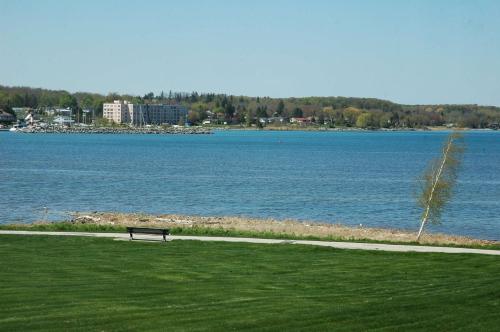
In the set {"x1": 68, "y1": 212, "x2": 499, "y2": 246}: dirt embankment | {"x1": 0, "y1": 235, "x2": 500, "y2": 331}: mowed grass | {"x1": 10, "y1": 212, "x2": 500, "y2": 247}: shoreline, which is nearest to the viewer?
{"x1": 0, "y1": 235, "x2": 500, "y2": 331}: mowed grass

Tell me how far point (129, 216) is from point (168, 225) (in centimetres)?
642

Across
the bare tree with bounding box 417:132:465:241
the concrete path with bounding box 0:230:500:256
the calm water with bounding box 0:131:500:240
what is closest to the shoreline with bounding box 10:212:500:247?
the bare tree with bounding box 417:132:465:241

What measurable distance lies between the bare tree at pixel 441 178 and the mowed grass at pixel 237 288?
8.19 metres

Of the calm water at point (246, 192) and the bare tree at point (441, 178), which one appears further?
the calm water at point (246, 192)

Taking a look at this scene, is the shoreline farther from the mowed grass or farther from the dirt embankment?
the mowed grass

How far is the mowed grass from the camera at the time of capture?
13656 mm

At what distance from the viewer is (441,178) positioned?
3152 cm

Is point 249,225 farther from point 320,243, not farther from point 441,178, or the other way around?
point 320,243

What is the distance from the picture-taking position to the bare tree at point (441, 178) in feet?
103

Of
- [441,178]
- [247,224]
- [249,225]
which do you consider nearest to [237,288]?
[441,178]

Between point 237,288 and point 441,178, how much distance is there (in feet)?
54.2

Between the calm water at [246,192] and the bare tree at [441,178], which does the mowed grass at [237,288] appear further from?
the calm water at [246,192]

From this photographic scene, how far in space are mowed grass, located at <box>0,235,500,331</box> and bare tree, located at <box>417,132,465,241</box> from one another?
322 inches

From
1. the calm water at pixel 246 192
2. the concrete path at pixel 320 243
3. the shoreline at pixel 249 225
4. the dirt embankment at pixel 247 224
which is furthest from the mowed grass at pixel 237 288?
the calm water at pixel 246 192
